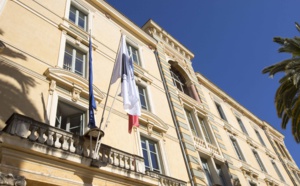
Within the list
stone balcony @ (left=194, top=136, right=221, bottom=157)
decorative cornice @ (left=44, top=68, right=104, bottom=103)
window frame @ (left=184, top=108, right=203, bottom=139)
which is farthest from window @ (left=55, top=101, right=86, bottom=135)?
window frame @ (left=184, top=108, right=203, bottom=139)

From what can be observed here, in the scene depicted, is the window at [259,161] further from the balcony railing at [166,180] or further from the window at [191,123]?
the balcony railing at [166,180]

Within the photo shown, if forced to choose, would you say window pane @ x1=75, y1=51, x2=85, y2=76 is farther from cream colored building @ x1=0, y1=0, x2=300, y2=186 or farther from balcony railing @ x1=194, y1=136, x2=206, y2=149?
balcony railing @ x1=194, y1=136, x2=206, y2=149

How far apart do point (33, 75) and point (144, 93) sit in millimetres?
6761

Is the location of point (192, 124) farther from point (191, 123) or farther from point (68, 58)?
point (68, 58)

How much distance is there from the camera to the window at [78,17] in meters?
13.9

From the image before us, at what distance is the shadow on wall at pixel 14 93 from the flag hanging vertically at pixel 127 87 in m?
2.92

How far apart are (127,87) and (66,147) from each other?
331 cm

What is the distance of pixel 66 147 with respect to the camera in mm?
7750

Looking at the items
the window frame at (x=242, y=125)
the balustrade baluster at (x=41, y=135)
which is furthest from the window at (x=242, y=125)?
the balustrade baluster at (x=41, y=135)

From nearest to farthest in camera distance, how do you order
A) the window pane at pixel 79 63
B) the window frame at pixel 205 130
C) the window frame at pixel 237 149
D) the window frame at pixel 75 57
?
the window frame at pixel 75 57
the window pane at pixel 79 63
the window frame at pixel 205 130
the window frame at pixel 237 149

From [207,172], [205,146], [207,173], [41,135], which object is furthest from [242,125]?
[41,135]

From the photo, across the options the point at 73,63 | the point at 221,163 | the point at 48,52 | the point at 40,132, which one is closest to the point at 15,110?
the point at 40,132

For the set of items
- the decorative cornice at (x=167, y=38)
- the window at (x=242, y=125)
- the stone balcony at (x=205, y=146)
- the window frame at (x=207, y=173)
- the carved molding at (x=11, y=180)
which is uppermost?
the decorative cornice at (x=167, y=38)

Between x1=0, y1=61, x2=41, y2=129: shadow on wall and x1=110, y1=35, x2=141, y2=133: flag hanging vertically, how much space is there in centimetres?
292
